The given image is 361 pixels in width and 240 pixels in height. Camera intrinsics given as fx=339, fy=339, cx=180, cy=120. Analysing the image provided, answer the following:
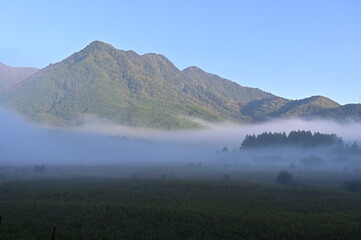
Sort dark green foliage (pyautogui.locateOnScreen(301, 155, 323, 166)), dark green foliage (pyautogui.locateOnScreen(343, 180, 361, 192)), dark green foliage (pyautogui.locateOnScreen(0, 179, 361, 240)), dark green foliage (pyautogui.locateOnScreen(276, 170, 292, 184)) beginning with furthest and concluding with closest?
dark green foliage (pyautogui.locateOnScreen(301, 155, 323, 166)) → dark green foliage (pyautogui.locateOnScreen(276, 170, 292, 184)) → dark green foliage (pyautogui.locateOnScreen(343, 180, 361, 192)) → dark green foliage (pyautogui.locateOnScreen(0, 179, 361, 240))

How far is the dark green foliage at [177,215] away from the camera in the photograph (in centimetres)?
3181

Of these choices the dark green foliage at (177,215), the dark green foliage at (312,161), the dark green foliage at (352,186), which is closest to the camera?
the dark green foliage at (177,215)

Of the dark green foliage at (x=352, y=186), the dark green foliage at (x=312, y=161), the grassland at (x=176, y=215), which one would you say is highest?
the dark green foliage at (x=312, y=161)

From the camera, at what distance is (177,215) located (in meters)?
38.9

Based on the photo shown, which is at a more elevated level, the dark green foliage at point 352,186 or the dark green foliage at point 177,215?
the dark green foliage at point 352,186

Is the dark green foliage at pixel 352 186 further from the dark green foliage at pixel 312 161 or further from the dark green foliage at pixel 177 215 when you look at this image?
the dark green foliage at pixel 312 161

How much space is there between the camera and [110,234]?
30.7 metres

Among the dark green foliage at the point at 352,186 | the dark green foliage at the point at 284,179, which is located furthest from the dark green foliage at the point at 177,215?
the dark green foliage at the point at 284,179

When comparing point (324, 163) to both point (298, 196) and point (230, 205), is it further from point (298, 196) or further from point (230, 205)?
point (230, 205)

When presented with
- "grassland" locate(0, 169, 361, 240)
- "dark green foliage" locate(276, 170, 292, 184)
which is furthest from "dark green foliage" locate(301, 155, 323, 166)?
"grassland" locate(0, 169, 361, 240)

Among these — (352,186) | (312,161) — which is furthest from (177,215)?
(312,161)

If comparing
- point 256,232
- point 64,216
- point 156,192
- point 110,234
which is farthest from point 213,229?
point 156,192

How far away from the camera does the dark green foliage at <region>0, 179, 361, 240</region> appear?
31.8 m

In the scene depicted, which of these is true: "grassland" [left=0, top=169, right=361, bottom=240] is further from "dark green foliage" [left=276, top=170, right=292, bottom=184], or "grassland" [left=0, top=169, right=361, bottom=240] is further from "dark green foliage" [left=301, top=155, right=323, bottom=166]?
"dark green foliage" [left=301, top=155, right=323, bottom=166]
